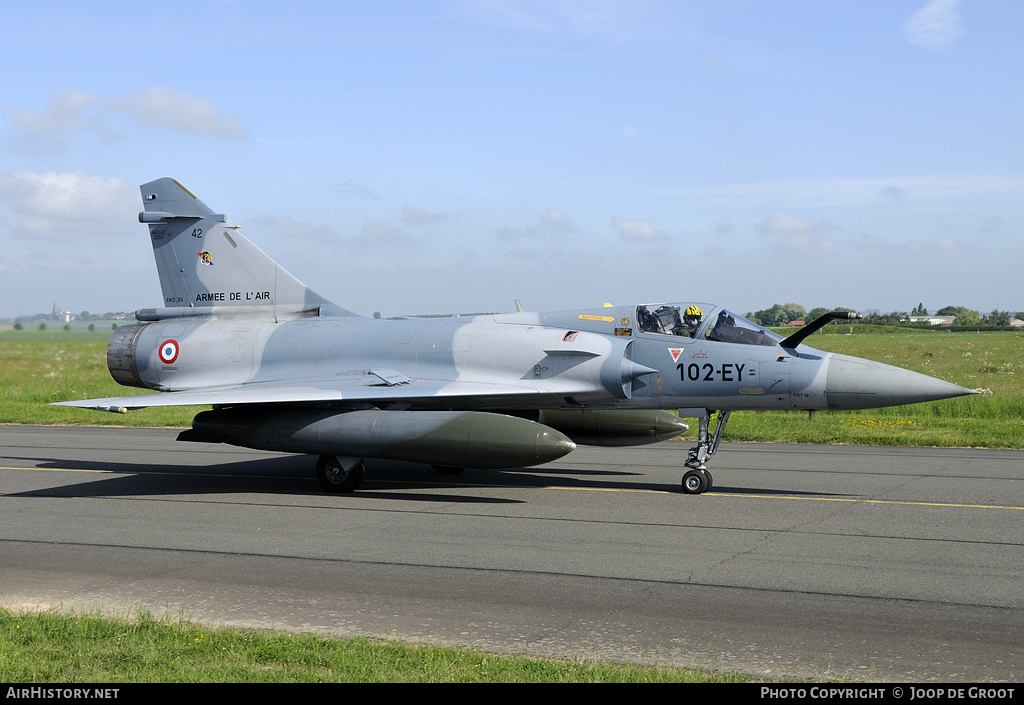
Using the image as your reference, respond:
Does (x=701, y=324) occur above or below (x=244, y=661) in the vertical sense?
above

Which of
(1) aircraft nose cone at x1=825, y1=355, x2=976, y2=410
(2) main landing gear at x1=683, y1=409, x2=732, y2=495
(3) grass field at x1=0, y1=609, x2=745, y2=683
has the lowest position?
(3) grass field at x1=0, y1=609, x2=745, y2=683

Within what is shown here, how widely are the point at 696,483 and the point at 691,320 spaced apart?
2.27 m

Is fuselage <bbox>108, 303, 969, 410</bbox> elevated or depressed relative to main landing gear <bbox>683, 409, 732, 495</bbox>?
elevated

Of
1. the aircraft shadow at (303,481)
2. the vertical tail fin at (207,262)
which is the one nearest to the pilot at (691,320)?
the aircraft shadow at (303,481)

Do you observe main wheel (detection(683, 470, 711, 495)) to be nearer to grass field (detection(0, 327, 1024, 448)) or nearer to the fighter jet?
the fighter jet

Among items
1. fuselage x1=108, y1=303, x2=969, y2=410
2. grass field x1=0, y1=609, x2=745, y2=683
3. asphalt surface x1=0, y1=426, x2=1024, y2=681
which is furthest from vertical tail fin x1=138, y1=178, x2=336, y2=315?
grass field x1=0, y1=609, x2=745, y2=683

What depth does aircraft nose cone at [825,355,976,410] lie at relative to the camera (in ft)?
38.2

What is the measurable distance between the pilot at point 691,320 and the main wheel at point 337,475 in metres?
4.93

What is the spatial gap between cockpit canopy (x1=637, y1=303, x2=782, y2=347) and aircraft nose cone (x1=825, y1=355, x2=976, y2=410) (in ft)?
3.23

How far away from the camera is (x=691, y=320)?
13.2 m

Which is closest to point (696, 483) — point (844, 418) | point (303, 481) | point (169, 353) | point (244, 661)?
point (303, 481)

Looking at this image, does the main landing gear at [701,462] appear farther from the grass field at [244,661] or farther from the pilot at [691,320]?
the grass field at [244,661]

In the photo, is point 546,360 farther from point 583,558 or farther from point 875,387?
point 583,558
